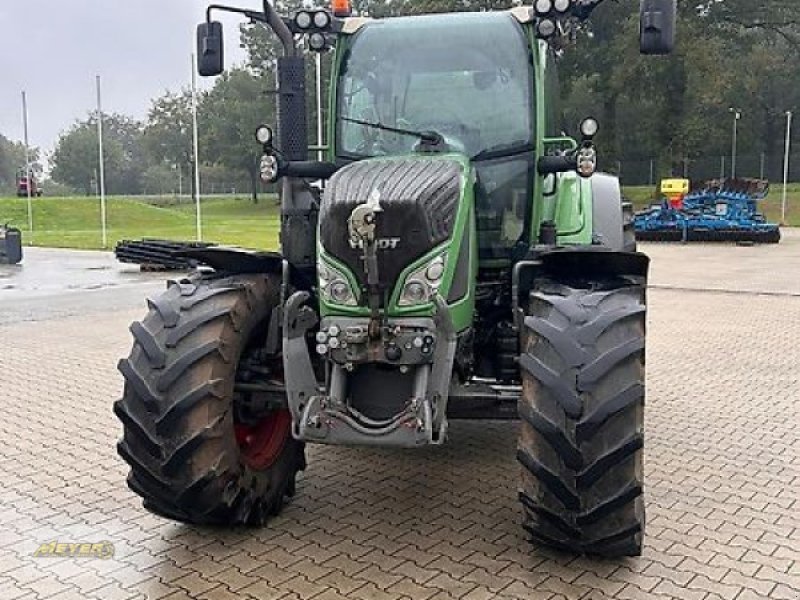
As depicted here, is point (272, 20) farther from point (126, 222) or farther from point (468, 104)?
point (126, 222)

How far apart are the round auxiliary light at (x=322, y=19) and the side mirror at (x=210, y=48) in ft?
1.84

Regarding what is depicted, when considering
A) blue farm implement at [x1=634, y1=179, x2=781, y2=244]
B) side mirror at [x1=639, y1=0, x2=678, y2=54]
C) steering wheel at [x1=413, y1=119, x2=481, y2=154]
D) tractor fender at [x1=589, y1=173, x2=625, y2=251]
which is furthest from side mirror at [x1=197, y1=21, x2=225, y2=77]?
blue farm implement at [x1=634, y1=179, x2=781, y2=244]

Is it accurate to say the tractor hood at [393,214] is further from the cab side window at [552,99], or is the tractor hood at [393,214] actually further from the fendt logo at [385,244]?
the cab side window at [552,99]

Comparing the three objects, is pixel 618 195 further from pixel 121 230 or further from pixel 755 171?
pixel 755 171

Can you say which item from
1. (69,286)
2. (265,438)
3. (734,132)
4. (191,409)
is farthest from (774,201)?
(191,409)

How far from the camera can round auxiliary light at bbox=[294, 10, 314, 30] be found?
16.7 ft

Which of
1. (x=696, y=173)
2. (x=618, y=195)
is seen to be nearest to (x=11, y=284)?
(x=618, y=195)

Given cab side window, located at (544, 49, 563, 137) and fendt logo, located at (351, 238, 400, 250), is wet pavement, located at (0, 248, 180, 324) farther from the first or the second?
fendt logo, located at (351, 238, 400, 250)

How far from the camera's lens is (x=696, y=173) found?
48.7 metres

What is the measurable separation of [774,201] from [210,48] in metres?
37.1

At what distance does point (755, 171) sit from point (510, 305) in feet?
158

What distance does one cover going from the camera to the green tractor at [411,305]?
3699 millimetres

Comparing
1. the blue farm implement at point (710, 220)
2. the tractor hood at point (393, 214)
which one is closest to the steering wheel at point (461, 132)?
the tractor hood at point (393, 214)

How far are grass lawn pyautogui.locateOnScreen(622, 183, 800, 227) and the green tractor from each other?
91.1 ft
